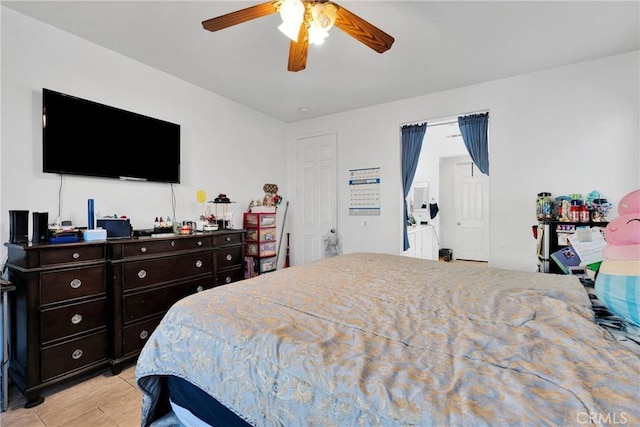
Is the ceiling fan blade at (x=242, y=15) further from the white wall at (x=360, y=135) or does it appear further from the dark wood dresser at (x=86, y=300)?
the dark wood dresser at (x=86, y=300)

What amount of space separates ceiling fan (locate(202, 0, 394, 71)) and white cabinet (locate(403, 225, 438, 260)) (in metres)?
3.30

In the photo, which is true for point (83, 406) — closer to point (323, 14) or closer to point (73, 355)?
point (73, 355)

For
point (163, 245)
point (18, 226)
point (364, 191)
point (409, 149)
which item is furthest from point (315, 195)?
point (18, 226)

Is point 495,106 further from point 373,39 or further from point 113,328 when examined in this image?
point 113,328

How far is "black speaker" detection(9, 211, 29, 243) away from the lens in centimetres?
198

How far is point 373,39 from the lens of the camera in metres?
1.90

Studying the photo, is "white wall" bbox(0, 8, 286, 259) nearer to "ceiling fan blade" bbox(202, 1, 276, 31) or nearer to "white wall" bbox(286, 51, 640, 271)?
"ceiling fan blade" bbox(202, 1, 276, 31)

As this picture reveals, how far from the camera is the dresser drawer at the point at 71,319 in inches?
75.1

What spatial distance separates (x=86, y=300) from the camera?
2088 mm

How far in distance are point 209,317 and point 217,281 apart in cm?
192

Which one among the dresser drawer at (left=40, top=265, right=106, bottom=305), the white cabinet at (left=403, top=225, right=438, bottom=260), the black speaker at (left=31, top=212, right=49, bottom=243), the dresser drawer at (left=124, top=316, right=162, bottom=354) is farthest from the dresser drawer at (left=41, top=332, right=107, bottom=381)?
the white cabinet at (left=403, top=225, right=438, bottom=260)

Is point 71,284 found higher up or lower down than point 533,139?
lower down

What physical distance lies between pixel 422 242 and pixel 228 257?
366cm

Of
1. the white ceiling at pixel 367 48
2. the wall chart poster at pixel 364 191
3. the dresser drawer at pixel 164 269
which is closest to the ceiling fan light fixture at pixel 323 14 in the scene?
the white ceiling at pixel 367 48
